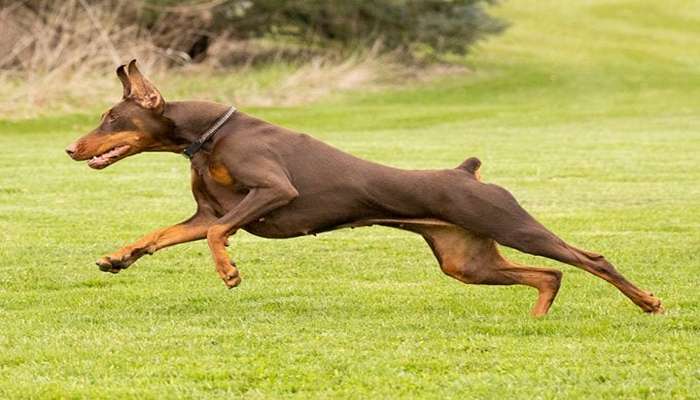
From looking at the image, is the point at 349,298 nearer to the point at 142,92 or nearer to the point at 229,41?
the point at 142,92

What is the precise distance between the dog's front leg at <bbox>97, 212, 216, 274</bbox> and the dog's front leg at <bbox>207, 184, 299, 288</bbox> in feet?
0.59

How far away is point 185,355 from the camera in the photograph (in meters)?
7.11

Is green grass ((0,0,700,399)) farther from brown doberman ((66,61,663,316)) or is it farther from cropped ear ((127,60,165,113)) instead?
cropped ear ((127,60,165,113))

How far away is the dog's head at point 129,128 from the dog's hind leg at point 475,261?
4.48 ft

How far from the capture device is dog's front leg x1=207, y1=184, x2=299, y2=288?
8.02 metres

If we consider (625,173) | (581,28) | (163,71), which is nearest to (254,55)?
(163,71)

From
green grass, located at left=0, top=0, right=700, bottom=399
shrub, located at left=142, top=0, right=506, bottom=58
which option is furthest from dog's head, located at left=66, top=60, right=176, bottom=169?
shrub, located at left=142, top=0, right=506, bottom=58

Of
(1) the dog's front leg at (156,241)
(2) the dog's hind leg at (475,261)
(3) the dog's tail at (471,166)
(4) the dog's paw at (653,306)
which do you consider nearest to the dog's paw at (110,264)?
(1) the dog's front leg at (156,241)

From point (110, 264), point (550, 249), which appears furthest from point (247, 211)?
point (550, 249)

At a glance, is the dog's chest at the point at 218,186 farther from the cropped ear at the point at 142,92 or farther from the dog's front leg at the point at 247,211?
the cropped ear at the point at 142,92

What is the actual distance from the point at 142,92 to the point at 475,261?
2.13 m

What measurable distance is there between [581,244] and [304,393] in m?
6.17

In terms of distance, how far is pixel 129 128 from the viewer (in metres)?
8.42

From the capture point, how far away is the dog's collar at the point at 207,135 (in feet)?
27.3
